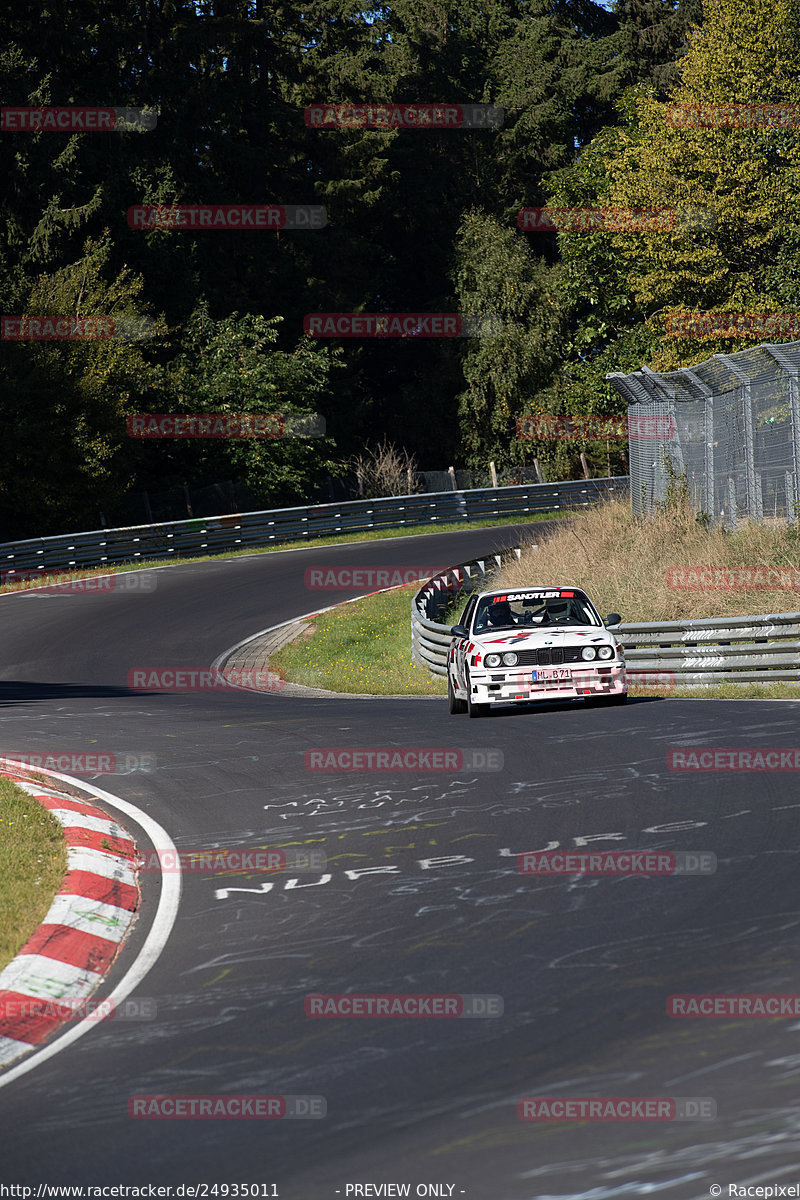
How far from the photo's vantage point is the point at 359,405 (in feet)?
202

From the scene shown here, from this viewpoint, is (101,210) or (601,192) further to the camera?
(601,192)

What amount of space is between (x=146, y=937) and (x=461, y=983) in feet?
7.27

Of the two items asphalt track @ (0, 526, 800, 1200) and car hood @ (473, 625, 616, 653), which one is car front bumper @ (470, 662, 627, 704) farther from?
asphalt track @ (0, 526, 800, 1200)

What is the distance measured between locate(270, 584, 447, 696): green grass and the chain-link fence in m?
5.77

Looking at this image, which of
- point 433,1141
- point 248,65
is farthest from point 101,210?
point 433,1141

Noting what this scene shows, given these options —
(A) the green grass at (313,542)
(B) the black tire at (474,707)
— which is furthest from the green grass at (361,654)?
(A) the green grass at (313,542)

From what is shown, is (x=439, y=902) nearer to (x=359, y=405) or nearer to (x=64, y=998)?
(x=64, y=998)

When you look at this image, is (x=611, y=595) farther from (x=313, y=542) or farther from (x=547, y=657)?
(x=313, y=542)

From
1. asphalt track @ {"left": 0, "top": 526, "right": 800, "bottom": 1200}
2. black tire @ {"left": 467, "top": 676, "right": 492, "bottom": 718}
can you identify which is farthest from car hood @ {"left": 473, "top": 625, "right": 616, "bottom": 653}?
asphalt track @ {"left": 0, "top": 526, "right": 800, "bottom": 1200}

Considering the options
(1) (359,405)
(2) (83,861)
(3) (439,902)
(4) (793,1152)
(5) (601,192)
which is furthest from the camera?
(1) (359,405)

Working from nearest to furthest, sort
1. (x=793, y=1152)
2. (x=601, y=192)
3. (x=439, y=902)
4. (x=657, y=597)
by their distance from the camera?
(x=793, y=1152)
(x=439, y=902)
(x=657, y=597)
(x=601, y=192)

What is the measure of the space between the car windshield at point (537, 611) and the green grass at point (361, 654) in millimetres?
5055

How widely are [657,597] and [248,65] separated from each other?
45.1 m

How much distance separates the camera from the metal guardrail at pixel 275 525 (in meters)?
37.7
